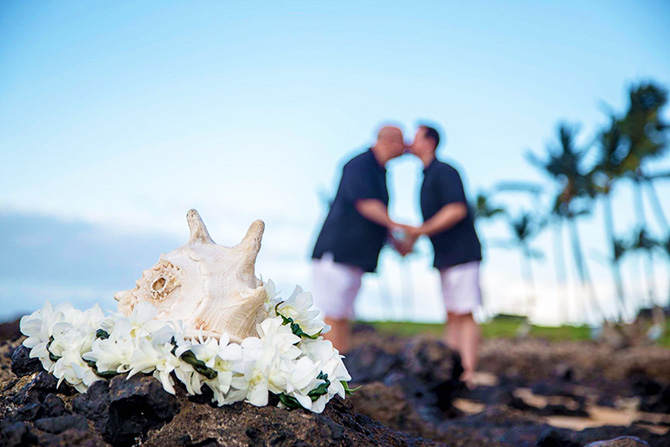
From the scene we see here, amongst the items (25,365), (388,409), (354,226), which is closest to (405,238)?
(354,226)

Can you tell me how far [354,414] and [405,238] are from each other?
4.57 m

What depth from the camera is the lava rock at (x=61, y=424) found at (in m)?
1.80

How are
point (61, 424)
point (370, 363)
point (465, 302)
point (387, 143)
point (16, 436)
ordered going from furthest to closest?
point (387, 143)
point (465, 302)
point (370, 363)
point (61, 424)
point (16, 436)

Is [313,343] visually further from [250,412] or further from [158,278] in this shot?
[158,278]

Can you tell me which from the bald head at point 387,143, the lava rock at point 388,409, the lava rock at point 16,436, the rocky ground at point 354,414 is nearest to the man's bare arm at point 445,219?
the bald head at point 387,143

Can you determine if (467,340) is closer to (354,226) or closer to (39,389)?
(354,226)

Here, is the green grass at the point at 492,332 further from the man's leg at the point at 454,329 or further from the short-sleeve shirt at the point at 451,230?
the short-sleeve shirt at the point at 451,230

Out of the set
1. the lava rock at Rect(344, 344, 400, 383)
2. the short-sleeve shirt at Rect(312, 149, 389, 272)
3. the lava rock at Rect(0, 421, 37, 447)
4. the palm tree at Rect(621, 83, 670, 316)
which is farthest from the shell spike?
the palm tree at Rect(621, 83, 670, 316)

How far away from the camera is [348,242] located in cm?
639

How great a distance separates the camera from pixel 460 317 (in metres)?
6.86

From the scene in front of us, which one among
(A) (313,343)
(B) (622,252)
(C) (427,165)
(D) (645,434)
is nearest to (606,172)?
(B) (622,252)

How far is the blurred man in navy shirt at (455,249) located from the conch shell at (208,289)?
14.8ft

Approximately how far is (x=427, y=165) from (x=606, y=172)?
97.7 ft

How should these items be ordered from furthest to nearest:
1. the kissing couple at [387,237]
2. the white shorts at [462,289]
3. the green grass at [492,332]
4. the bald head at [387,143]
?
the green grass at [492,332] → the bald head at [387,143] → the white shorts at [462,289] → the kissing couple at [387,237]
